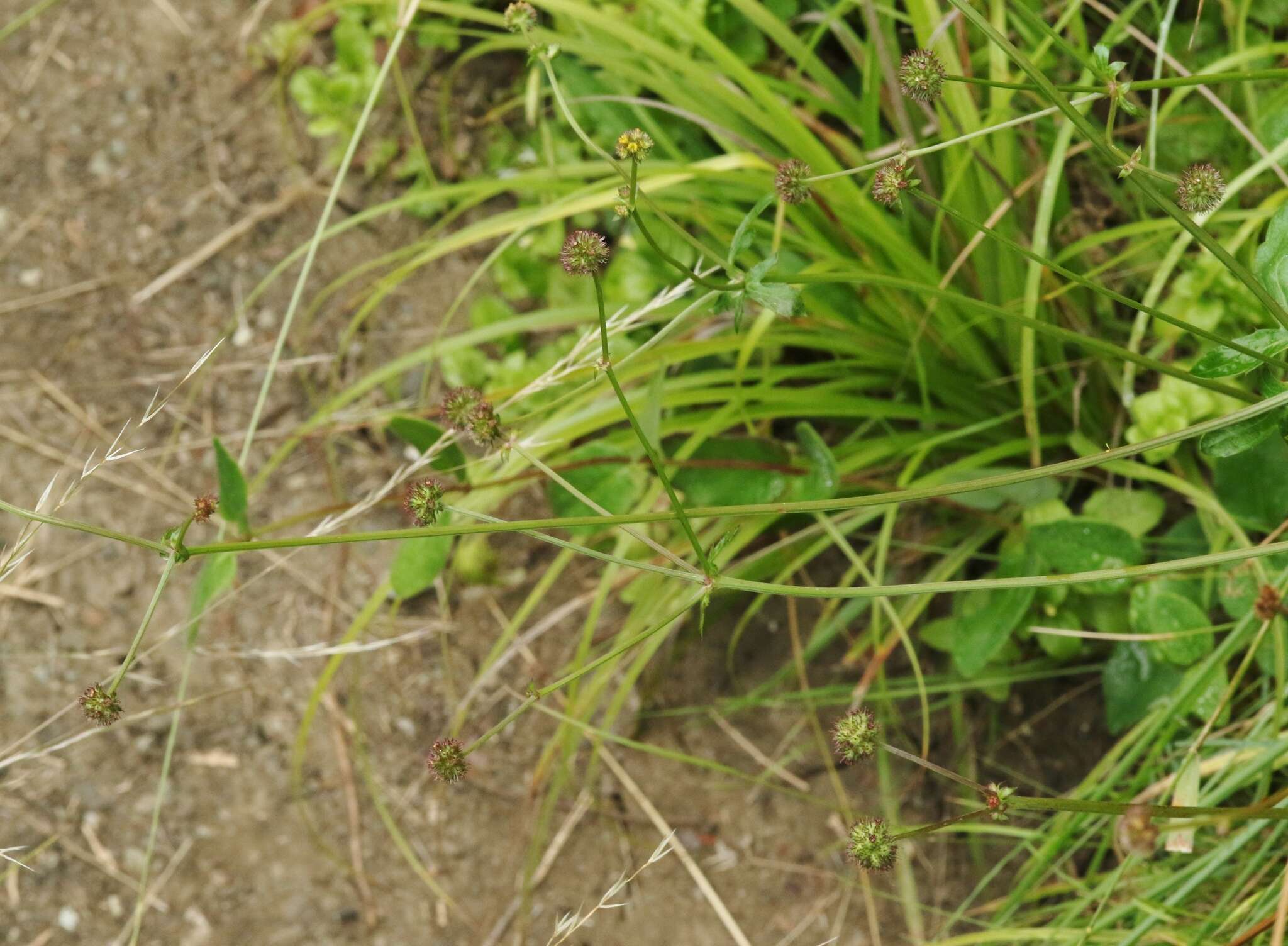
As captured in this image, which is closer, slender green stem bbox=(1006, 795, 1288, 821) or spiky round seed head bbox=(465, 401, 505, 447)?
slender green stem bbox=(1006, 795, 1288, 821)

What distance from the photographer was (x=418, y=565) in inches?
39.8

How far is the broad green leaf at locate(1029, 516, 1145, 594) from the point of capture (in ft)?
3.38

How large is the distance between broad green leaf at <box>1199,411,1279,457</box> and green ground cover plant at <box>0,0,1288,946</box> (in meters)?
0.19

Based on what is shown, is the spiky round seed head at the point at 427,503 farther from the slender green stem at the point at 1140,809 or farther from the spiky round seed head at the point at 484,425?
the slender green stem at the point at 1140,809

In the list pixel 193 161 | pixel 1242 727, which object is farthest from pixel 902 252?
pixel 193 161

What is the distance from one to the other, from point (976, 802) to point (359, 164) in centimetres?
129

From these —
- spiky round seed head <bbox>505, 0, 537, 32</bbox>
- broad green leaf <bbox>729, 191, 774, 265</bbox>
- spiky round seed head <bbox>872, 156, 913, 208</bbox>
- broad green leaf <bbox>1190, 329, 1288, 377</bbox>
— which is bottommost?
broad green leaf <bbox>1190, 329, 1288, 377</bbox>

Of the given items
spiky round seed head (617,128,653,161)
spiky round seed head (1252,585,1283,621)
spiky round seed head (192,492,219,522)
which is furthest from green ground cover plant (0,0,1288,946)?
spiky round seed head (617,128,653,161)

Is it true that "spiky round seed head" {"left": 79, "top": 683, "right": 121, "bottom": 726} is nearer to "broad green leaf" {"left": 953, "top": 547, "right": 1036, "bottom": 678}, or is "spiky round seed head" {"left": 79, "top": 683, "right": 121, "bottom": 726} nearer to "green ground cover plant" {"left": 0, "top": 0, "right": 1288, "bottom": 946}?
"green ground cover plant" {"left": 0, "top": 0, "right": 1288, "bottom": 946}

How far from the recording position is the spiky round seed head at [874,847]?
0.61m

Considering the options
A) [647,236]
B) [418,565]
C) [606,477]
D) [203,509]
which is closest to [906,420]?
[606,477]

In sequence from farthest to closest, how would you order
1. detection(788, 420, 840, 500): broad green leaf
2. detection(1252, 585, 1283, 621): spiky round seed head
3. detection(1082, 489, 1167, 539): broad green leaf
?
detection(1082, 489, 1167, 539): broad green leaf
detection(788, 420, 840, 500): broad green leaf
detection(1252, 585, 1283, 621): spiky round seed head

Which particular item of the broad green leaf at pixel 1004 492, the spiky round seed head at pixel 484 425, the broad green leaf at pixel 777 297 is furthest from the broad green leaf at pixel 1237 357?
the spiky round seed head at pixel 484 425

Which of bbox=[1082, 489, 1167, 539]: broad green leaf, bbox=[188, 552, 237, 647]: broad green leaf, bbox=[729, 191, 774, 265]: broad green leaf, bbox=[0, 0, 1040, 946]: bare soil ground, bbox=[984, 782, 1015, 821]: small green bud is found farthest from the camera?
bbox=[0, 0, 1040, 946]: bare soil ground
